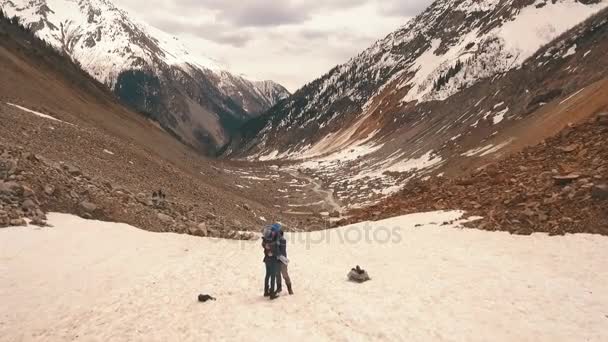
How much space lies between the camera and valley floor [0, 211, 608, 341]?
39.7 feet

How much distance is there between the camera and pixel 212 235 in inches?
1077

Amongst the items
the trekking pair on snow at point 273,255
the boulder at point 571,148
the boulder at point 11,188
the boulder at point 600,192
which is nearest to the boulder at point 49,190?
the boulder at point 11,188

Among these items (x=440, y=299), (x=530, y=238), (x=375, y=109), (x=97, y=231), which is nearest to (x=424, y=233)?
(x=530, y=238)

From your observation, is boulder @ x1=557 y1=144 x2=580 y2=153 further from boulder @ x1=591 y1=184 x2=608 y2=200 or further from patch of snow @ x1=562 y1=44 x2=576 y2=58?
patch of snow @ x1=562 y1=44 x2=576 y2=58

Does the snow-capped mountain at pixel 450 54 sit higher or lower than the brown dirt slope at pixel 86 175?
higher

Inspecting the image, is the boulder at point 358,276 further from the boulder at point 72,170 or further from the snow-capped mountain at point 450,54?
the snow-capped mountain at point 450,54

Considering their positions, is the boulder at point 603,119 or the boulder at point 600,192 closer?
the boulder at point 600,192

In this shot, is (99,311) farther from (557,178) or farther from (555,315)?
(557,178)

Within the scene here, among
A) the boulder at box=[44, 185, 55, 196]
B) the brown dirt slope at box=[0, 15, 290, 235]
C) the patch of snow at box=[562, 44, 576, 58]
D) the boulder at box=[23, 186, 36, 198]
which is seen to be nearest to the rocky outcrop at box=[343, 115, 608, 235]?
the brown dirt slope at box=[0, 15, 290, 235]

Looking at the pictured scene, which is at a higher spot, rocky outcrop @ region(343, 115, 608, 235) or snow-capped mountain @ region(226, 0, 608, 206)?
snow-capped mountain @ region(226, 0, 608, 206)

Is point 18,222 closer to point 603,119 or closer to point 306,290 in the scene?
point 306,290

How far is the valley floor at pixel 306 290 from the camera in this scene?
12.1 meters

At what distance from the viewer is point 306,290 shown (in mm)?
16016

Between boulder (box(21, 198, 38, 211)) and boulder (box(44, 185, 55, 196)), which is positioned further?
boulder (box(44, 185, 55, 196))
